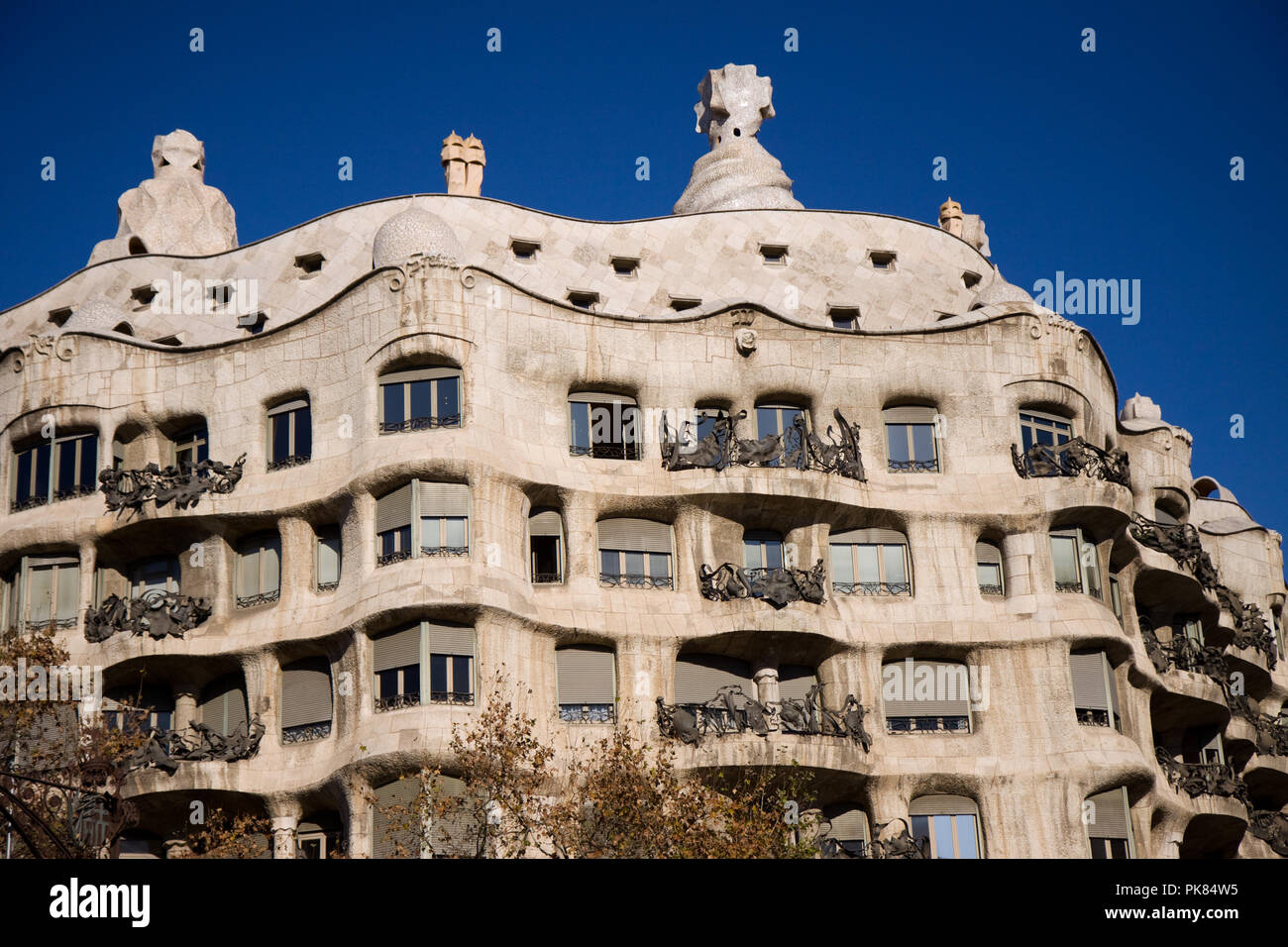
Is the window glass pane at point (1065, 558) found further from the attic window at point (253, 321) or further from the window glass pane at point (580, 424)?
the attic window at point (253, 321)

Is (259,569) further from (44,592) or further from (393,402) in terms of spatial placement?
(44,592)

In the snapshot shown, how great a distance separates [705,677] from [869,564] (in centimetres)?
488

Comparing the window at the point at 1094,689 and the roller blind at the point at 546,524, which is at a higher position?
the roller blind at the point at 546,524

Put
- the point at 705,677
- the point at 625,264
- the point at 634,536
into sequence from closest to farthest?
the point at 705,677
the point at 634,536
the point at 625,264

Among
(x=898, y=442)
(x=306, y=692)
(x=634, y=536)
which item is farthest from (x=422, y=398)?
(x=898, y=442)

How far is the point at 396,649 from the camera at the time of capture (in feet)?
128

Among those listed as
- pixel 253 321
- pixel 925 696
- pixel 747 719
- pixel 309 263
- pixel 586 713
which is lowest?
pixel 747 719

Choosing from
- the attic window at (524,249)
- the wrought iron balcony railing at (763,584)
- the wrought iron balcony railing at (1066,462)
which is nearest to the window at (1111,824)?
the wrought iron balcony railing at (1066,462)

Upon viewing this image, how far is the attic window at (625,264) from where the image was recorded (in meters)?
48.9

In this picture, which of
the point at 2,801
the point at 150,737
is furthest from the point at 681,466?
the point at 2,801

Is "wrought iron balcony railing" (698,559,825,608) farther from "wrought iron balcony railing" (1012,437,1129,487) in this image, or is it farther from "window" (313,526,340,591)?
"window" (313,526,340,591)

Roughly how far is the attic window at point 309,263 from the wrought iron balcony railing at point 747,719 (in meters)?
15.8
